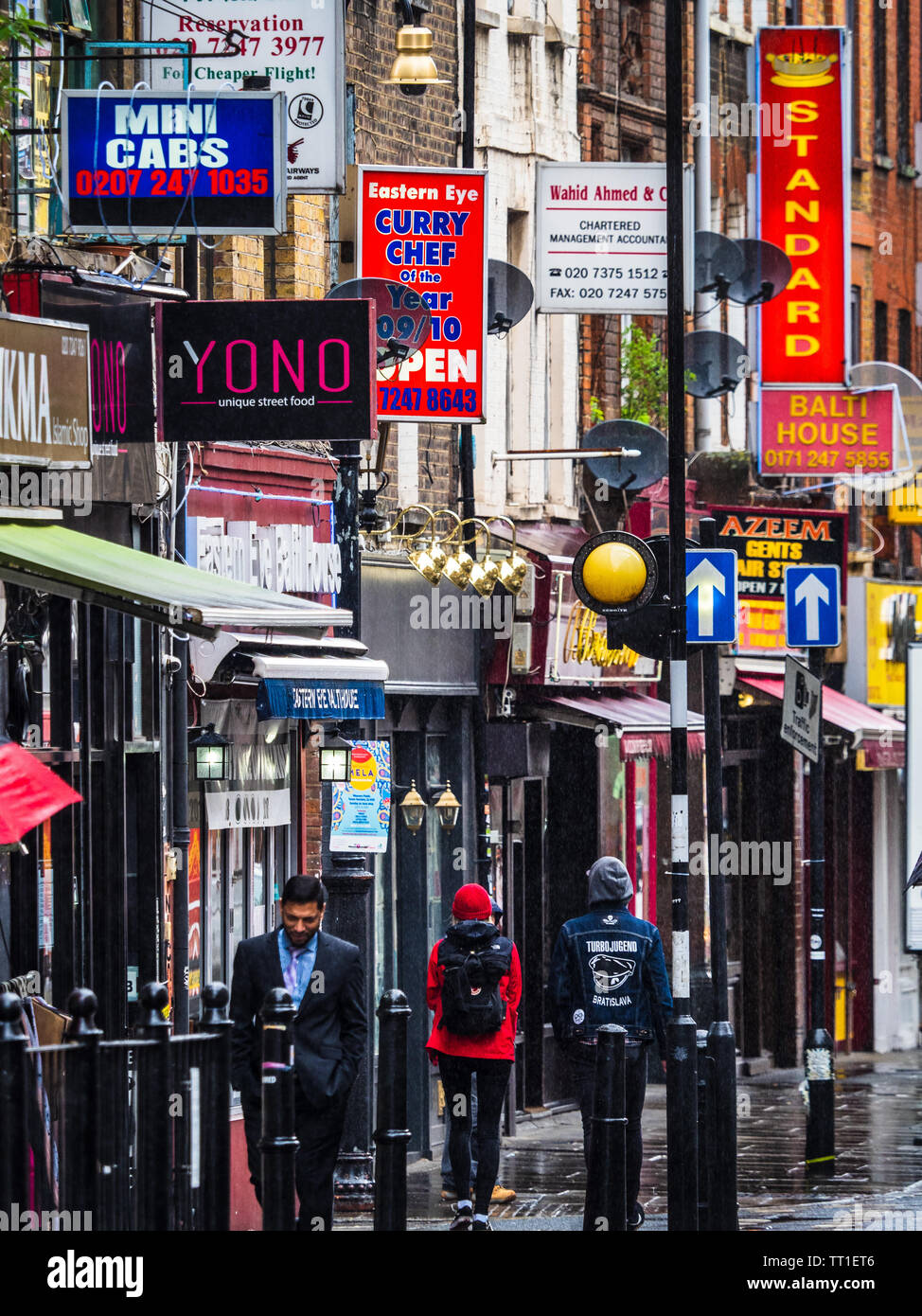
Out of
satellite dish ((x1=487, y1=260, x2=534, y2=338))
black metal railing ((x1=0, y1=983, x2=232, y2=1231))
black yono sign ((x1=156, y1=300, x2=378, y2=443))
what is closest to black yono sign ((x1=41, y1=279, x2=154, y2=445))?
black yono sign ((x1=156, y1=300, x2=378, y2=443))

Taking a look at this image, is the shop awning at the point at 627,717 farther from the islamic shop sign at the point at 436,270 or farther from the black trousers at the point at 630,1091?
the black trousers at the point at 630,1091

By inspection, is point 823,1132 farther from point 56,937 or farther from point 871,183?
point 871,183

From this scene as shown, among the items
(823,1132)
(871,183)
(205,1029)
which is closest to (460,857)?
(823,1132)

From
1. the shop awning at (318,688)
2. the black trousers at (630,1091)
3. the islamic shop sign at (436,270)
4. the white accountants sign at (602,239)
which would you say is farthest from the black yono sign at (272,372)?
the white accountants sign at (602,239)

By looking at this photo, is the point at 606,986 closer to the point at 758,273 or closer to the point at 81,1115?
the point at 81,1115

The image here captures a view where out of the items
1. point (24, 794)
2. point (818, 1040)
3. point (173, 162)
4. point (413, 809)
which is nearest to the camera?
point (24, 794)

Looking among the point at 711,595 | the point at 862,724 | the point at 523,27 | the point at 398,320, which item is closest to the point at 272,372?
the point at 398,320

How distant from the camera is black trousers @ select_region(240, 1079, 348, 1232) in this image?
12609mm

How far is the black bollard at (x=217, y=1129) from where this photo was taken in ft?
33.5

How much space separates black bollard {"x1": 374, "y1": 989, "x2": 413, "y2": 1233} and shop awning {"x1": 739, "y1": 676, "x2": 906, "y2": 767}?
1634cm

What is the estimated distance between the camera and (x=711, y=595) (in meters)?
17.7

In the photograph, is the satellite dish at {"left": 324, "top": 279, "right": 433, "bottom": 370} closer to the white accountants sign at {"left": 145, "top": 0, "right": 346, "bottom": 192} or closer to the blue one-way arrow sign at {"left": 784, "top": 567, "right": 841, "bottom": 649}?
the white accountants sign at {"left": 145, "top": 0, "right": 346, "bottom": 192}

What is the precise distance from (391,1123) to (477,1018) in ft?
14.7
